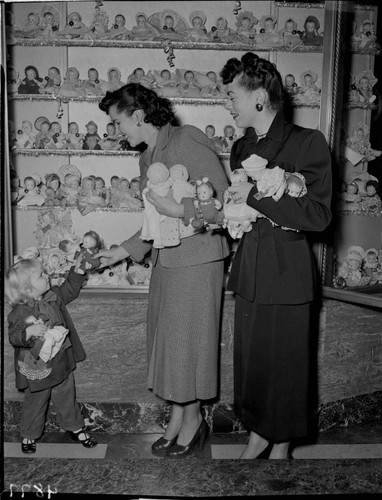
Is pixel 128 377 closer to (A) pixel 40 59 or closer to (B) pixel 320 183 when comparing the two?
(B) pixel 320 183

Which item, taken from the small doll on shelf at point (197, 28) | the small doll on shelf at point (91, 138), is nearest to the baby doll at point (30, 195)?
the small doll on shelf at point (91, 138)

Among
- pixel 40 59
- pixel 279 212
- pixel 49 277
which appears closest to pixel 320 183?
pixel 279 212

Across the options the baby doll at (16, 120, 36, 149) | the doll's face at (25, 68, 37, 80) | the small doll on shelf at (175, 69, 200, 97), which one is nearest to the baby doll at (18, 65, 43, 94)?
the doll's face at (25, 68, 37, 80)

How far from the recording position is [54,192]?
6.41ft

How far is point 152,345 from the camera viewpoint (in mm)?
1694

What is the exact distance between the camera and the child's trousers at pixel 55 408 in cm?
173

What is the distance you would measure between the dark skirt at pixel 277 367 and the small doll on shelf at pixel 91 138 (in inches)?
32.9

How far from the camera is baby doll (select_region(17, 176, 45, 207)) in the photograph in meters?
1.88

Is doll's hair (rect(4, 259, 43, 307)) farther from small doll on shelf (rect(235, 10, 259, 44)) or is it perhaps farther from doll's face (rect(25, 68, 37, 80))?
small doll on shelf (rect(235, 10, 259, 44))

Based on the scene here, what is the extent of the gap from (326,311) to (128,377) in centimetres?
72

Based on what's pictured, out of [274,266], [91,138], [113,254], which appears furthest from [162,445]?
[91,138]

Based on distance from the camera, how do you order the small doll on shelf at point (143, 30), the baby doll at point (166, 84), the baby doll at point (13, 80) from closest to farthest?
1. the baby doll at point (13, 80)
2. the small doll on shelf at point (143, 30)
3. the baby doll at point (166, 84)

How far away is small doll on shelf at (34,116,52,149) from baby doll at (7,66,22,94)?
5.5 inches

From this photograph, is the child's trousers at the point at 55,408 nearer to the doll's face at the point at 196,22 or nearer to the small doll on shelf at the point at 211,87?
the small doll on shelf at the point at 211,87
